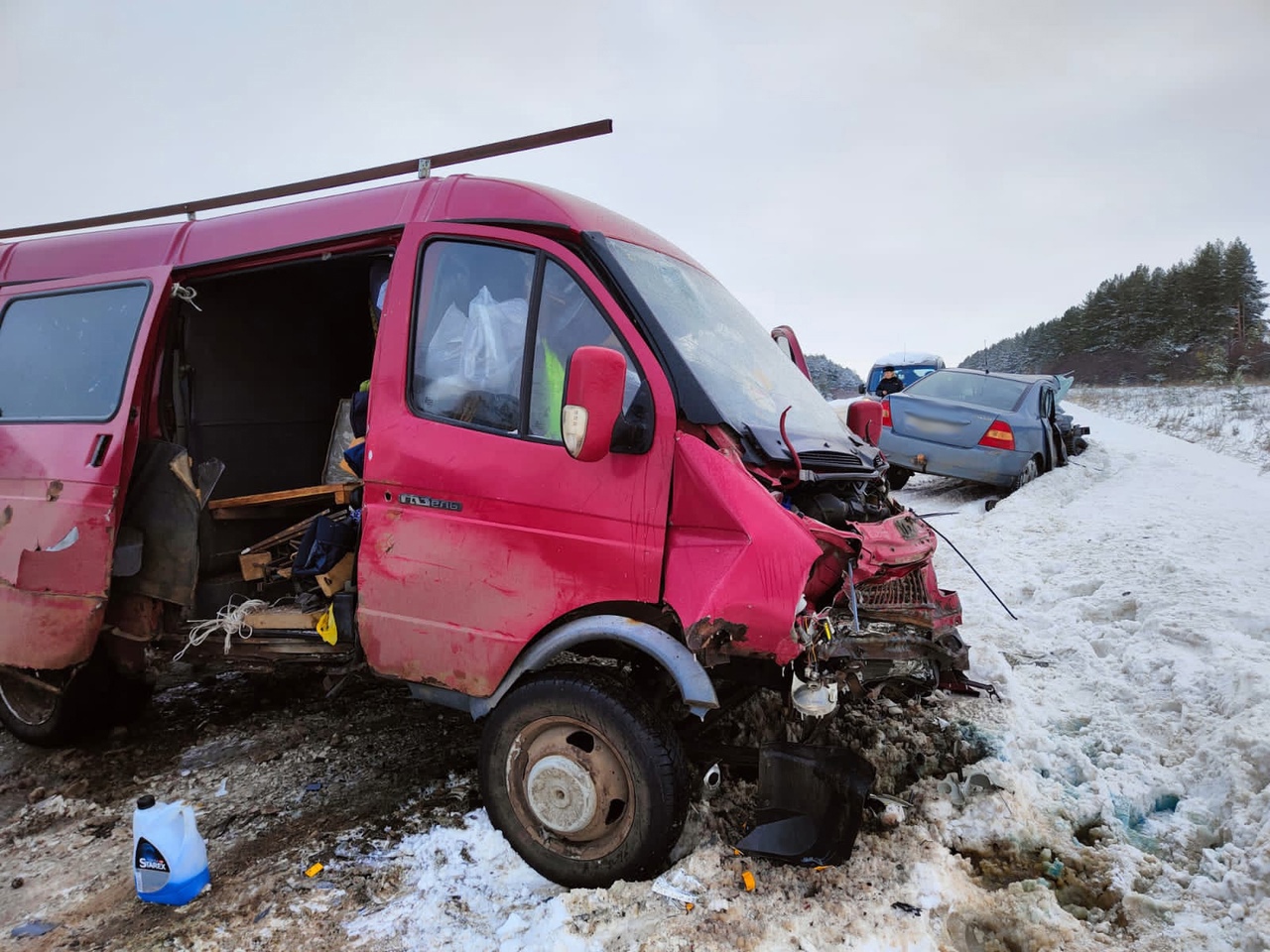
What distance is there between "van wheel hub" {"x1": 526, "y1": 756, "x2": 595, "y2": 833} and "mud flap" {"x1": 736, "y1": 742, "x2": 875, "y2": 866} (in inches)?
22.8

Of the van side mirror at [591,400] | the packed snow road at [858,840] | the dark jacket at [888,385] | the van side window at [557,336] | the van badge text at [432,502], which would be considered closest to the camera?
the van side mirror at [591,400]

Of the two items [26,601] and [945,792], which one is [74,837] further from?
[945,792]

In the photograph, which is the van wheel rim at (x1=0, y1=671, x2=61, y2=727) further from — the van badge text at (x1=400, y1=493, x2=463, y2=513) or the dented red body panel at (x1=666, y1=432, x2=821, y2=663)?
the dented red body panel at (x1=666, y1=432, x2=821, y2=663)

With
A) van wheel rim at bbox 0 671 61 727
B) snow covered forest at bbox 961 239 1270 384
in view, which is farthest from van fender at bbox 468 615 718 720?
snow covered forest at bbox 961 239 1270 384

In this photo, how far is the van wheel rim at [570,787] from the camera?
263 cm

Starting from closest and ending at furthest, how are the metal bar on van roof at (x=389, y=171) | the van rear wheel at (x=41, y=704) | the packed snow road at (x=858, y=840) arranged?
the packed snow road at (x=858, y=840) → the metal bar on van roof at (x=389, y=171) → the van rear wheel at (x=41, y=704)

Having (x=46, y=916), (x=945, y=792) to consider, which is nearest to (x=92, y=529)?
(x=46, y=916)

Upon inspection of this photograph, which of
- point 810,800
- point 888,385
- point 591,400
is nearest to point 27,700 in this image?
point 591,400

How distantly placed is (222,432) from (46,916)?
99.6 inches

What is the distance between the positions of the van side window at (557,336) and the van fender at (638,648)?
735 millimetres

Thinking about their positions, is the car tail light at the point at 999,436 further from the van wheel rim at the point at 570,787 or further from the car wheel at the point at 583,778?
the van wheel rim at the point at 570,787

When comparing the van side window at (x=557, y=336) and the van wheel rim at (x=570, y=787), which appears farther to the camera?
the van side window at (x=557, y=336)

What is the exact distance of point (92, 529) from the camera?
344cm

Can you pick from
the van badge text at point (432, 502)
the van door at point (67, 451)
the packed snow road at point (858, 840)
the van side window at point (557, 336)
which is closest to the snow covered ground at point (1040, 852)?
the packed snow road at point (858, 840)
